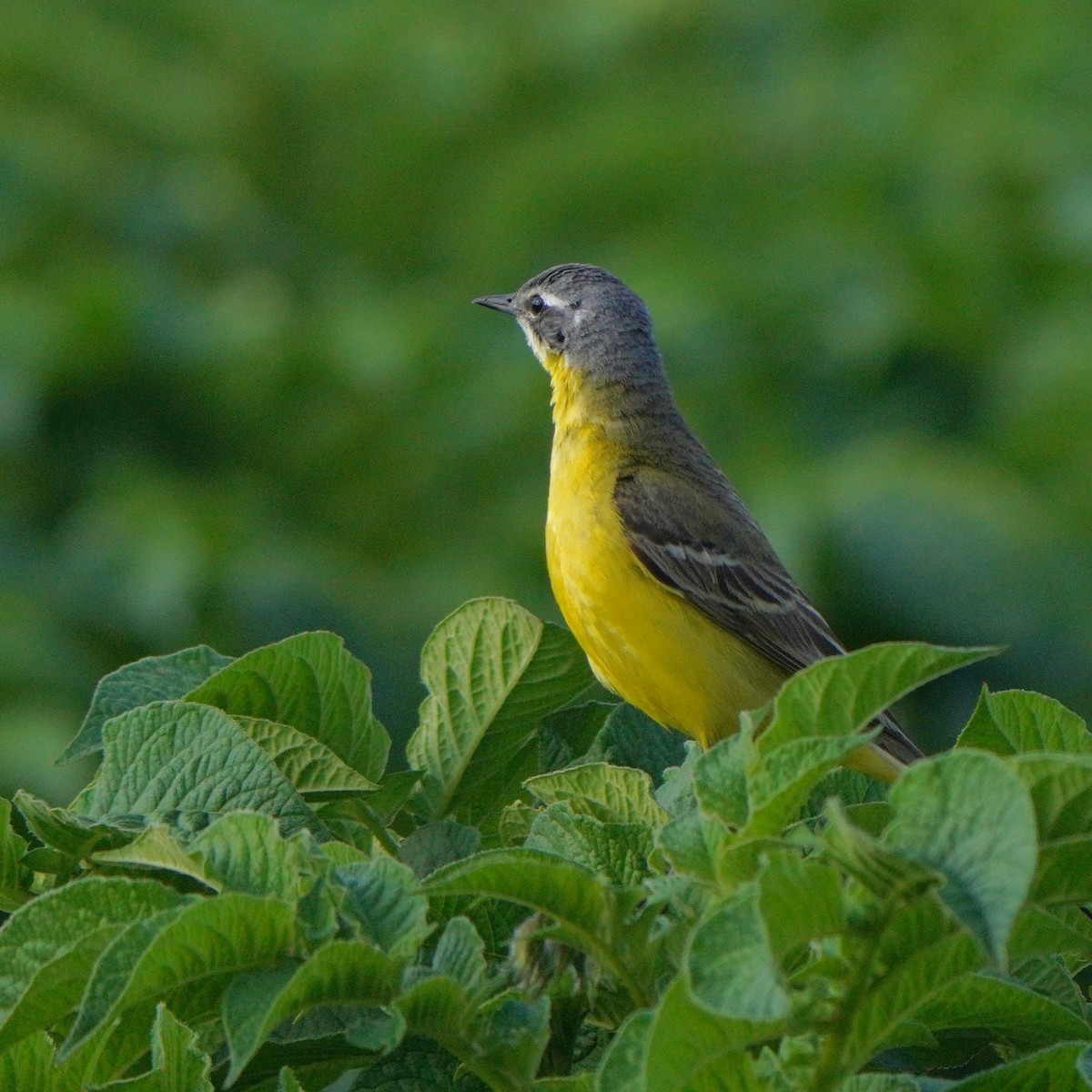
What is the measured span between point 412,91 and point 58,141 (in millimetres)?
1502

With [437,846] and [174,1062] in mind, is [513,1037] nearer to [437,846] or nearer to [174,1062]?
[174,1062]

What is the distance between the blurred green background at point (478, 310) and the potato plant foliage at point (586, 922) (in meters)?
3.58

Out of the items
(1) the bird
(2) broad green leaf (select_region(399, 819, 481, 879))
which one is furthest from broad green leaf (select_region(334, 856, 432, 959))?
(1) the bird

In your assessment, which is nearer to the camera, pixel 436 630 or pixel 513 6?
pixel 436 630

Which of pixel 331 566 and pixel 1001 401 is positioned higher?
pixel 1001 401

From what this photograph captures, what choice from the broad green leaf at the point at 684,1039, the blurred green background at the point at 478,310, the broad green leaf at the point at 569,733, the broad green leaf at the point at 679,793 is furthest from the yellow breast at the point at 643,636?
the broad green leaf at the point at 684,1039

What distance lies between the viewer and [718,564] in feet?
12.8

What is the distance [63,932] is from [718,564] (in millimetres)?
2727

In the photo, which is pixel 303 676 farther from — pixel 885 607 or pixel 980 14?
pixel 980 14

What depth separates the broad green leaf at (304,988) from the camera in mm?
1153

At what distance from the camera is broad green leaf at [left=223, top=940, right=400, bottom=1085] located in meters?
1.15

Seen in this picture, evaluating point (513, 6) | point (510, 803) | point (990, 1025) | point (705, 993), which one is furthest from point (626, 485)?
point (513, 6)

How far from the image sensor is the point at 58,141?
7.68 metres

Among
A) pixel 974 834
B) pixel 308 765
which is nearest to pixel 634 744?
pixel 308 765
